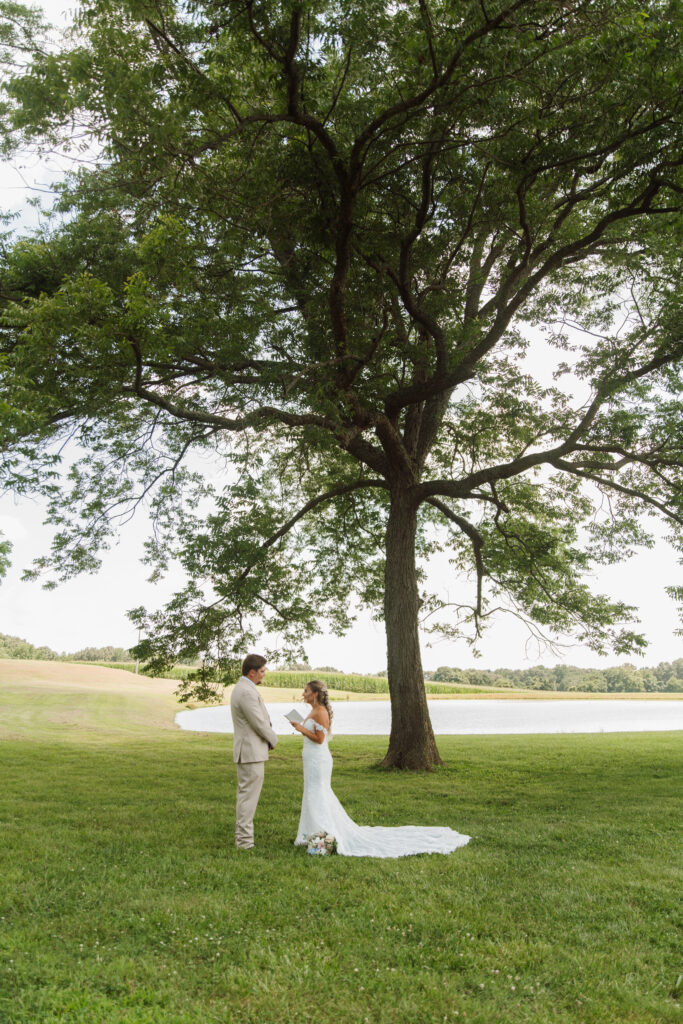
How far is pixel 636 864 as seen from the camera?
7.38 meters

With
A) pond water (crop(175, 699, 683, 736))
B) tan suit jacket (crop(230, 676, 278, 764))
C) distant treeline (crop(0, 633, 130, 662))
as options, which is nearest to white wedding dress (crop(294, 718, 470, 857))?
tan suit jacket (crop(230, 676, 278, 764))

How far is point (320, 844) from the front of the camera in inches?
303

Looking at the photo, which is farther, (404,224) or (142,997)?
(404,224)

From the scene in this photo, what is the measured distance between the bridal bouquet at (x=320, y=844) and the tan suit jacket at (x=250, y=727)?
1.02 m

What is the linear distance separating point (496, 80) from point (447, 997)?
34.4ft

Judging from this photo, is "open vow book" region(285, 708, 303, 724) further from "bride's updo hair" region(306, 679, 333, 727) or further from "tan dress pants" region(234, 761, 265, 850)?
"tan dress pants" region(234, 761, 265, 850)

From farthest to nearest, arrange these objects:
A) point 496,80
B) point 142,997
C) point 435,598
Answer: point 435,598 < point 496,80 < point 142,997

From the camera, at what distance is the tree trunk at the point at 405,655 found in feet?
49.8

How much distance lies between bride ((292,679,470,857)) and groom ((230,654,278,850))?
1.47ft

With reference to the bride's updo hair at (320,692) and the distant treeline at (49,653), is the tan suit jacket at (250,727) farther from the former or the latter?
the distant treeline at (49,653)

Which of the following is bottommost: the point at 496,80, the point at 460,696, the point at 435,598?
the point at 460,696

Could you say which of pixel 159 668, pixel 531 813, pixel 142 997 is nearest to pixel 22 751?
pixel 159 668

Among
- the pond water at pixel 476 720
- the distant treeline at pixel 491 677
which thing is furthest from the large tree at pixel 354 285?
the distant treeline at pixel 491 677

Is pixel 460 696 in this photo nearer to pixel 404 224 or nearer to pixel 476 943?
pixel 404 224
